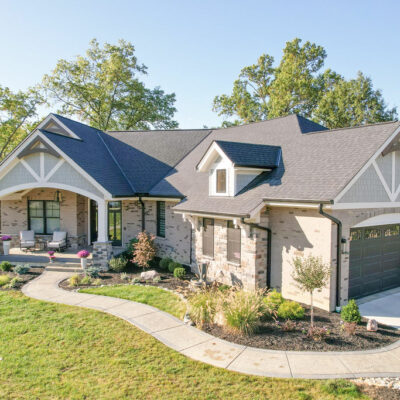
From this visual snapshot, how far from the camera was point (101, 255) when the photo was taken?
15023mm

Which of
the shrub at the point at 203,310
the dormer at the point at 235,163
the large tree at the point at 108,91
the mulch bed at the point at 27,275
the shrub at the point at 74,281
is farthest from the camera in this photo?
the large tree at the point at 108,91

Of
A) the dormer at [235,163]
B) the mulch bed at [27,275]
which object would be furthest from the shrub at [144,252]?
the mulch bed at [27,275]

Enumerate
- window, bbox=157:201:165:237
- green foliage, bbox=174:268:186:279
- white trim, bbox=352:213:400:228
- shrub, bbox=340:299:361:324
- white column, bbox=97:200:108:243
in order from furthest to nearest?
window, bbox=157:201:165:237
white column, bbox=97:200:108:243
green foliage, bbox=174:268:186:279
white trim, bbox=352:213:400:228
shrub, bbox=340:299:361:324

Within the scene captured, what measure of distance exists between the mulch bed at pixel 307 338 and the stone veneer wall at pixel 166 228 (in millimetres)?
6809

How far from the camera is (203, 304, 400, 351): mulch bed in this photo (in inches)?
306

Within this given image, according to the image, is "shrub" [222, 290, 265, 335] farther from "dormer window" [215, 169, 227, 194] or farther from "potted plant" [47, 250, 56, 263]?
"potted plant" [47, 250, 56, 263]

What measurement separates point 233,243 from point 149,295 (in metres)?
3.74

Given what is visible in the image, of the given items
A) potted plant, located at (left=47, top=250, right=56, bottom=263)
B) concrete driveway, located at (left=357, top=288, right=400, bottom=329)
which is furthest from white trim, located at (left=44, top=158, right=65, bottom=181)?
concrete driveway, located at (left=357, top=288, right=400, bottom=329)

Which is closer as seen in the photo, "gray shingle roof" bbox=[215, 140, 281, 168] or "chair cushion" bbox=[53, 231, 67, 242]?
"gray shingle roof" bbox=[215, 140, 281, 168]

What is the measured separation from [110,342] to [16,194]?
13.9 m

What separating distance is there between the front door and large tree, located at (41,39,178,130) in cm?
2474

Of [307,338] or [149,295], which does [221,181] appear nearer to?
[149,295]

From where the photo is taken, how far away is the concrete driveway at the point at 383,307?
9.70 metres

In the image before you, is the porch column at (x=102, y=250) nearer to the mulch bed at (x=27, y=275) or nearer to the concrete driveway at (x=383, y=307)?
the mulch bed at (x=27, y=275)
